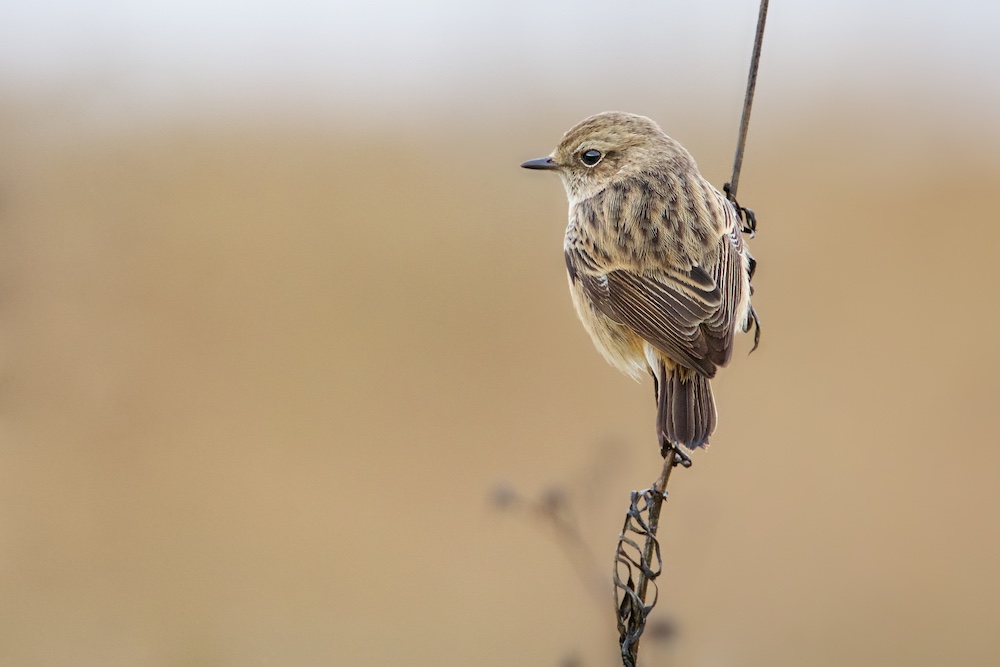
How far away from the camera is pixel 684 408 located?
3.63m

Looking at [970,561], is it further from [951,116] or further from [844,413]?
[951,116]

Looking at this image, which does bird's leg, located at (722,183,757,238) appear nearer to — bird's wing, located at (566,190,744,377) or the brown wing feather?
bird's wing, located at (566,190,744,377)

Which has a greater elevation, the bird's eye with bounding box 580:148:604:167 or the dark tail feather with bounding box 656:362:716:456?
the bird's eye with bounding box 580:148:604:167

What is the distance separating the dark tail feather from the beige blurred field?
0.70 feet

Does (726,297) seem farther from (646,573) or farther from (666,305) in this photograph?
(646,573)

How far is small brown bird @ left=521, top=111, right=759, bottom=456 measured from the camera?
370 centimetres

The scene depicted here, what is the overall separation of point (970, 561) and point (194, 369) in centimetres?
621

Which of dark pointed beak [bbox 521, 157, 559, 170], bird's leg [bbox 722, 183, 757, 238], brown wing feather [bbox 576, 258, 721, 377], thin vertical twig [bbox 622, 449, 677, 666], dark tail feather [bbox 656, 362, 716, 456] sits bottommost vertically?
thin vertical twig [bbox 622, 449, 677, 666]

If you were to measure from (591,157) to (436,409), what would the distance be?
4.24 m

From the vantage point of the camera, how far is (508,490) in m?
3.17

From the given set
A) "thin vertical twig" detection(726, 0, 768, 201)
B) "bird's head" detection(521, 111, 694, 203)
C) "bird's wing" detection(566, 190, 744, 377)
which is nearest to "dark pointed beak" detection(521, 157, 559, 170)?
"bird's head" detection(521, 111, 694, 203)

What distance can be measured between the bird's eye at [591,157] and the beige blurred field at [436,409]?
53.0 inches

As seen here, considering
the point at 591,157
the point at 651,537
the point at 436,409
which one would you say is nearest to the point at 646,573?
the point at 651,537

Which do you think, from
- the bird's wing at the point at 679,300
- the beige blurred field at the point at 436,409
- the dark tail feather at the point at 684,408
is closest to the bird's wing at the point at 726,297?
the bird's wing at the point at 679,300
